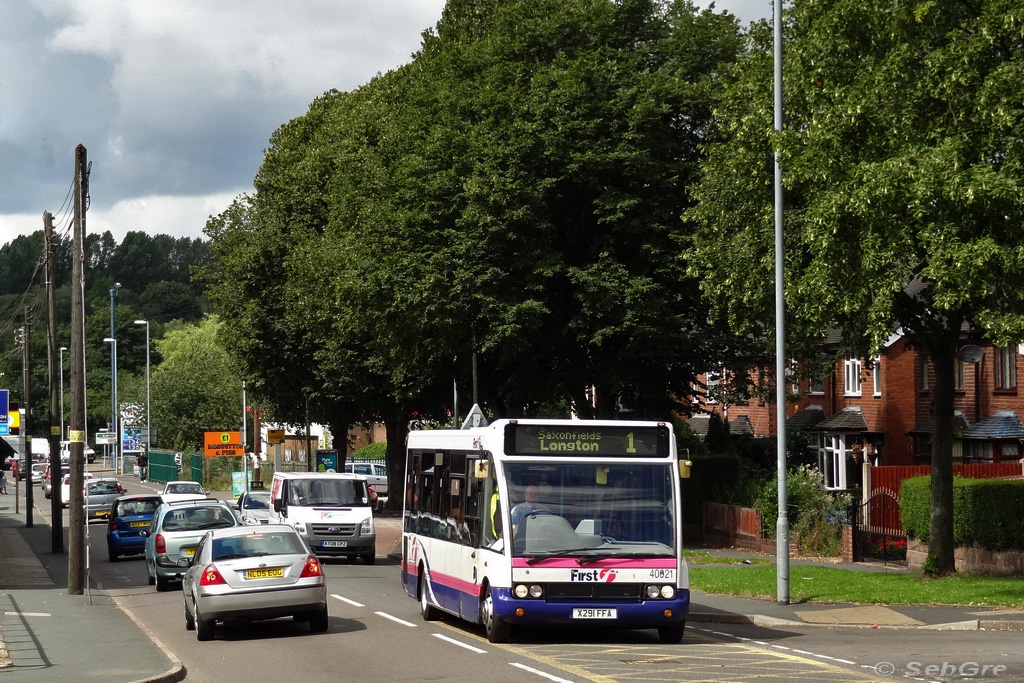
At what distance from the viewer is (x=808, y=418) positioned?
47.8 metres

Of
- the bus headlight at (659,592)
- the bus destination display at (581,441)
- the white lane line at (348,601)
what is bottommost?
the white lane line at (348,601)

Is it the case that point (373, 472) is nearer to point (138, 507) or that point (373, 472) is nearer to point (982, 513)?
point (138, 507)

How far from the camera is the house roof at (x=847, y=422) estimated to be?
44.7 metres

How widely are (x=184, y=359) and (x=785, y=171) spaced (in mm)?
93025

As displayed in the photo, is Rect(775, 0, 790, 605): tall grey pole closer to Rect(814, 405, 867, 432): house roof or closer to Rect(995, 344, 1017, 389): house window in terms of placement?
Rect(995, 344, 1017, 389): house window

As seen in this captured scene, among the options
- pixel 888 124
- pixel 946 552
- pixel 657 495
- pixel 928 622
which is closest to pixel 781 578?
pixel 928 622

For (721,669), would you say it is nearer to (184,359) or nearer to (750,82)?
(750,82)

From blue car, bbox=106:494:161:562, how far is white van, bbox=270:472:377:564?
4684mm

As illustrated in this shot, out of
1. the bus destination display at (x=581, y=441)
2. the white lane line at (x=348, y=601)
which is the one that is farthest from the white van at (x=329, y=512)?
the bus destination display at (x=581, y=441)

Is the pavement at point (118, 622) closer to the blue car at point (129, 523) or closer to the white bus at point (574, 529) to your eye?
the white bus at point (574, 529)

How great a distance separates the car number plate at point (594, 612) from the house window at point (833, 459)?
32590mm

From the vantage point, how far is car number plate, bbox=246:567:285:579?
16859 millimetres

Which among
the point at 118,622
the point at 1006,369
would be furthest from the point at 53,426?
the point at 1006,369

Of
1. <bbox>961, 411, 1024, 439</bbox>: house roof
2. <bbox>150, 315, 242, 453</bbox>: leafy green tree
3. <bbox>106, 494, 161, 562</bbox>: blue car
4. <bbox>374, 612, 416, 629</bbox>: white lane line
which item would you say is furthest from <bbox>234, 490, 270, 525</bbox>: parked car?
<bbox>150, 315, 242, 453</bbox>: leafy green tree
